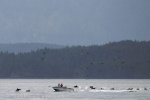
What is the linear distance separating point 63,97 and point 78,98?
5.87m

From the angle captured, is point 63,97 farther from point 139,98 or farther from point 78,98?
point 139,98

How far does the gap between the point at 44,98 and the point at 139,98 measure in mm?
24489

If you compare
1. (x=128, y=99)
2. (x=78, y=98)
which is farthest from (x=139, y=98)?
(x=78, y=98)

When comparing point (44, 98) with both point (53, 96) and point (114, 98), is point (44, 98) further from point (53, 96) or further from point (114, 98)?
point (114, 98)

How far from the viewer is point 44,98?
615 feet

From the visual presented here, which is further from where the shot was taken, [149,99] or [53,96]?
[53,96]

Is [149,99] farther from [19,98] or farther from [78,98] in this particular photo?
[19,98]

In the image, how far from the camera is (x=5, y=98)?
185 meters

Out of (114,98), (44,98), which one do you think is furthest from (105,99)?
(44,98)

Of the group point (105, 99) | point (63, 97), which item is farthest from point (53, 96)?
point (105, 99)

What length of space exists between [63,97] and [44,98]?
18.4 feet

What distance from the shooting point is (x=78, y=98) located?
186 m

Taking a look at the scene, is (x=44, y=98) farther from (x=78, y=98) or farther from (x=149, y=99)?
(x=149, y=99)

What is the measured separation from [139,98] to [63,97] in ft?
65.7
